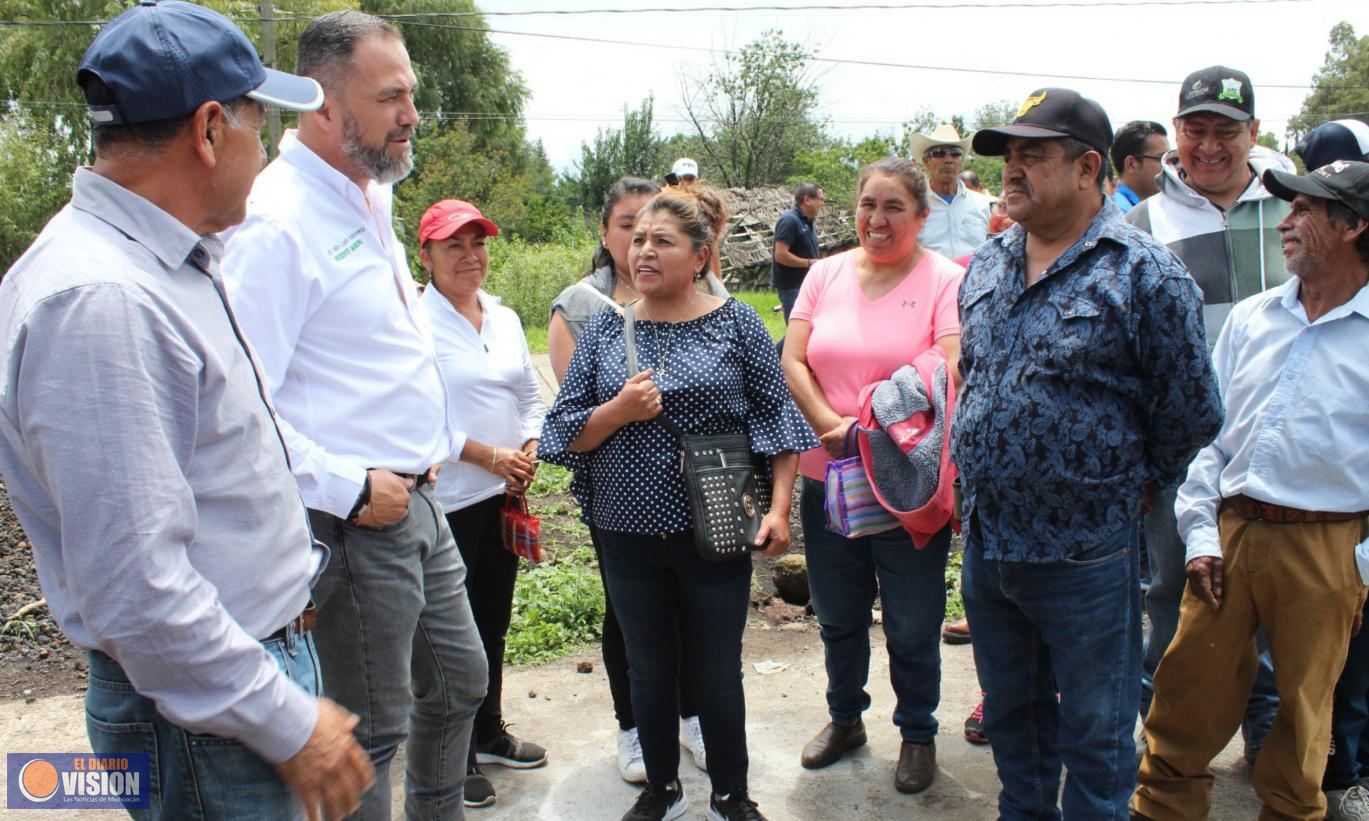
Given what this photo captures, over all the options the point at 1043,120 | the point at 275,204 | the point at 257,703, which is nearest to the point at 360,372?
the point at 275,204

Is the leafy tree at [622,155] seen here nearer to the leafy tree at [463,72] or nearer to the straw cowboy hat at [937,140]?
the leafy tree at [463,72]

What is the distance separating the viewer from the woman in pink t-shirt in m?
3.54

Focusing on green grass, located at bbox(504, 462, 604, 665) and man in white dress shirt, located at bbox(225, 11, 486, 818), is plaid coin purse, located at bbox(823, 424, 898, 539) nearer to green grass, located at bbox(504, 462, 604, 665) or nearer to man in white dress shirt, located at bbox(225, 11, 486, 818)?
man in white dress shirt, located at bbox(225, 11, 486, 818)

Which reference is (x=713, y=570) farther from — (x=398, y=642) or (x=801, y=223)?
(x=801, y=223)

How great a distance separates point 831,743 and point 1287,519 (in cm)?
171

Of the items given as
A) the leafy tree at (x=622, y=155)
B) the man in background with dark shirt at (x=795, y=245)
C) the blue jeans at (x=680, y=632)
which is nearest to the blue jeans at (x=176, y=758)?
the blue jeans at (x=680, y=632)

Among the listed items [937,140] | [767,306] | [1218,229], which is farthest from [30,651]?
[767,306]

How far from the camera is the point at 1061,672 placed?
2791 millimetres

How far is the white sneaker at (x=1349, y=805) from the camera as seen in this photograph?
332cm

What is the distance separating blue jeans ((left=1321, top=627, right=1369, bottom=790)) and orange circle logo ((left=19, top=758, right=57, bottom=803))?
12.4 feet

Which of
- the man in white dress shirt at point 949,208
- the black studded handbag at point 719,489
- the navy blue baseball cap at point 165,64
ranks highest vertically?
the navy blue baseball cap at point 165,64

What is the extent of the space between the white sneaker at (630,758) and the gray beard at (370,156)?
209 centimetres

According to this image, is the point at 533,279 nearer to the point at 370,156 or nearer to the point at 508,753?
the point at 508,753

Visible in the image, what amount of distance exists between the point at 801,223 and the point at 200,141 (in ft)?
33.8
